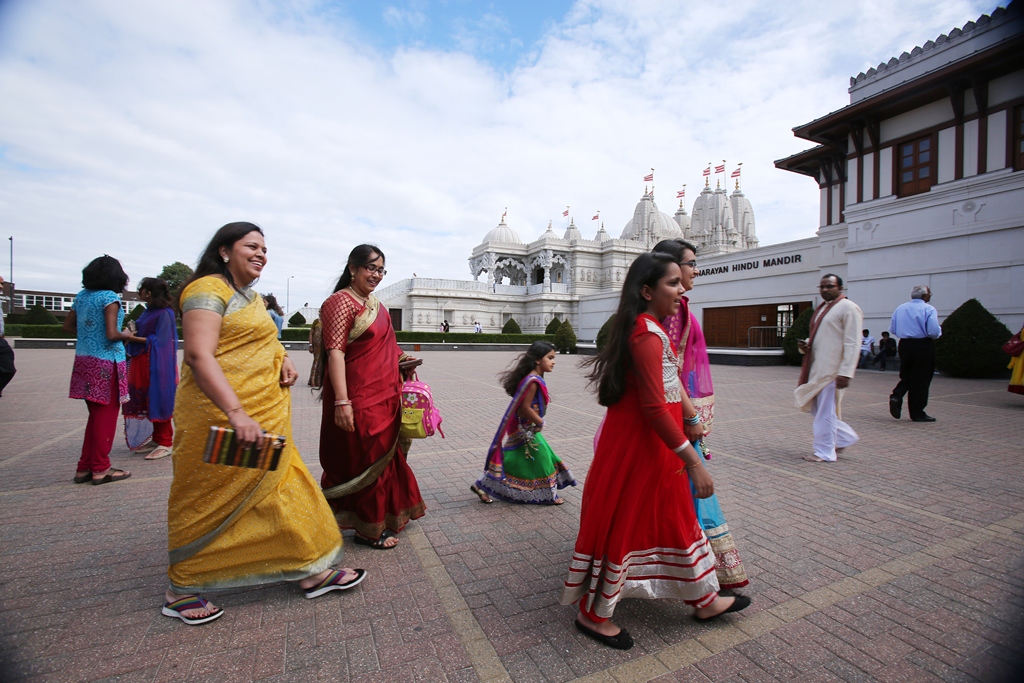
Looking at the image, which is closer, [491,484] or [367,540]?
[367,540]

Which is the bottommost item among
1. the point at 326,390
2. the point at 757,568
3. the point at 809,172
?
the point at 757,568

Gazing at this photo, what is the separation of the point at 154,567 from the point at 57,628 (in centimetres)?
62

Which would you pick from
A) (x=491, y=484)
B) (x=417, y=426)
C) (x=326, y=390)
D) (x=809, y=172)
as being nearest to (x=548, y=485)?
(x=491, y=484)

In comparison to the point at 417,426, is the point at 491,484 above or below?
below

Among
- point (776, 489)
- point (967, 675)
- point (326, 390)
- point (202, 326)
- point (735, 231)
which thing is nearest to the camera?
point (967, 675)

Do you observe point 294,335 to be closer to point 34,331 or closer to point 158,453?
point 34,331

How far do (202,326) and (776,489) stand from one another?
175 inches

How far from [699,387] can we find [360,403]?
1995 millimetres

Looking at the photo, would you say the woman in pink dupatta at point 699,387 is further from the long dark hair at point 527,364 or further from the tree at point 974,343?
the tree at point 974,343

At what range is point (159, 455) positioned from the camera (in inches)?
216

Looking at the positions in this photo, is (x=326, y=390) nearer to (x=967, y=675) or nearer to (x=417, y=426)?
(x=417, y=426)

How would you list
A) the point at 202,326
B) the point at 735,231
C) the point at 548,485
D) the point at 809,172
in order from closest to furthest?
the point at 202,326
the point at 548,485
the point at 809,172
the point at 735,231

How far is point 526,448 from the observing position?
4059mm

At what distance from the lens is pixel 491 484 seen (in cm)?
421
